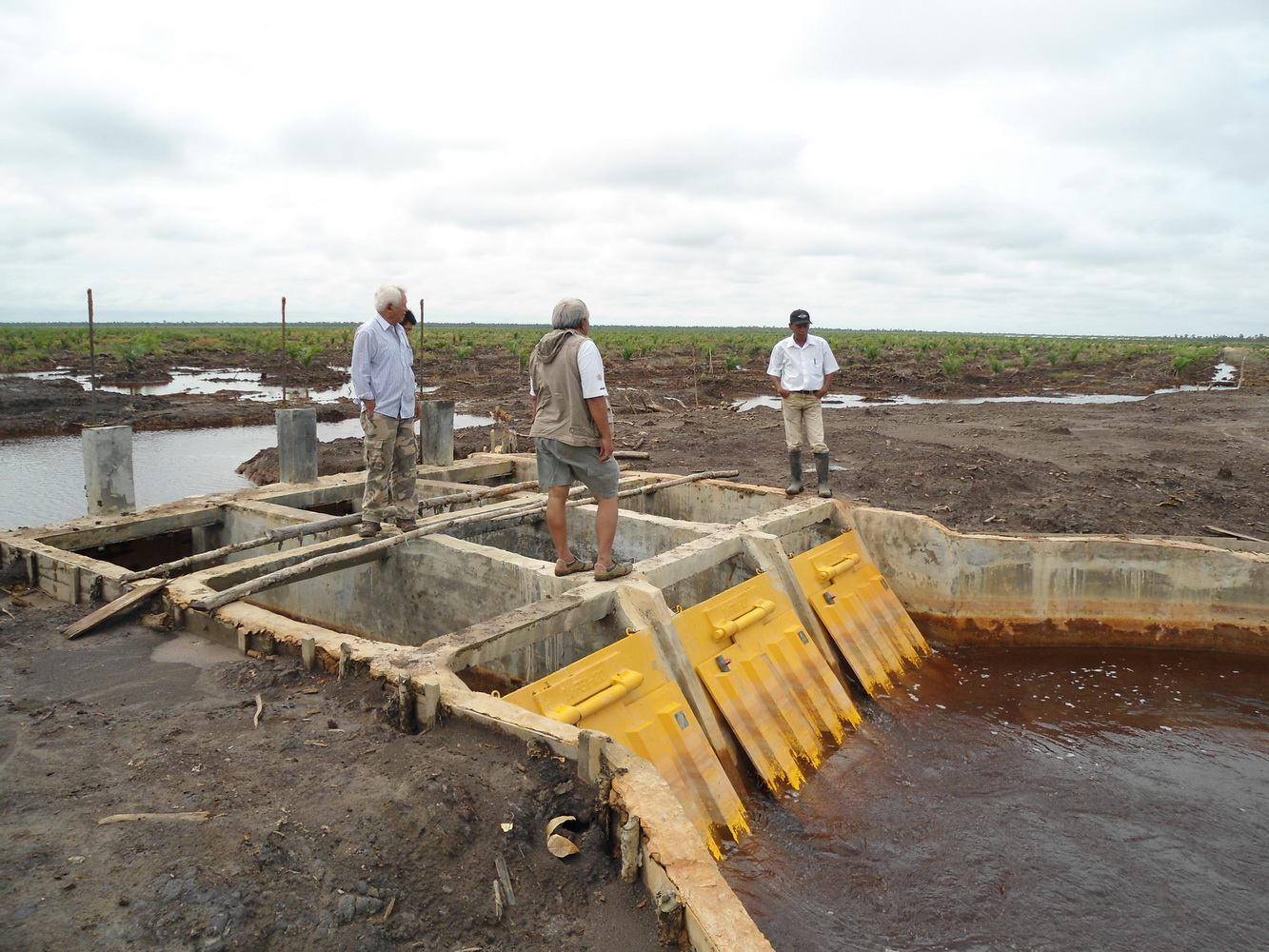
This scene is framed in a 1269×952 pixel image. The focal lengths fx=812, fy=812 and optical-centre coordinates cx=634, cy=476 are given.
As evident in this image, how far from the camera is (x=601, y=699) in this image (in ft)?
14.0

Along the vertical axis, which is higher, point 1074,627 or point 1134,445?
point 1134,445

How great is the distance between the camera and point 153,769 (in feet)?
10.4

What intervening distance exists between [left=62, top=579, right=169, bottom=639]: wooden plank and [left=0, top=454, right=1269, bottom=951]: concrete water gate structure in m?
0.09

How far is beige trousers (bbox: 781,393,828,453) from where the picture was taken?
7629 mm

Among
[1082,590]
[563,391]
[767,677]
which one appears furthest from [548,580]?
[1082,590]

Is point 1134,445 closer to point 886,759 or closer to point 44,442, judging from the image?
point 886,759

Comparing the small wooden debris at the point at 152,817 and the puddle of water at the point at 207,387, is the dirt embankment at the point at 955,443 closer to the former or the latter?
the puddle of water at the point at 207,387

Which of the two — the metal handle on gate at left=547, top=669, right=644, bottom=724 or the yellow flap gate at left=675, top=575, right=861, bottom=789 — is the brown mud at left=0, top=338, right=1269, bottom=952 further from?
the yellow flap gate at left=675, top=575, right=861, bottom=789

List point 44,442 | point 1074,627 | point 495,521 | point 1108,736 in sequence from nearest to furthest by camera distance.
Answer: point 1108,736, point 495,521, point 1074,627, point 44,442

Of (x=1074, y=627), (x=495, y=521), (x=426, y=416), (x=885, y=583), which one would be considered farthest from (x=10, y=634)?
(x=1074, y=627)

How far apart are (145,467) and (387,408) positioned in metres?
11.9

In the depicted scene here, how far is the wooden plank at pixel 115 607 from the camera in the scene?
15.5ft

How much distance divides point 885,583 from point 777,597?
1.77 meters

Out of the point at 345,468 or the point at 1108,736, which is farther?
the point at 345,468
